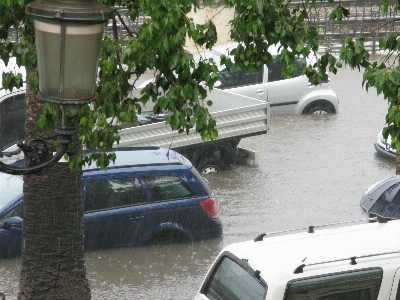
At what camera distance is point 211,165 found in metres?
15.5

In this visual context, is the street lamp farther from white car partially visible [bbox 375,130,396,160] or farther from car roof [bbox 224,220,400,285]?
white car partially visible [bbox 375,130,396,160]

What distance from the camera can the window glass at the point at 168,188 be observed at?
11227mm

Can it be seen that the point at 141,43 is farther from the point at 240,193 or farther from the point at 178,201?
the point at 240,193

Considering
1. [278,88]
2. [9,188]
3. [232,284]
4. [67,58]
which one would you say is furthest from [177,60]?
[278,88]

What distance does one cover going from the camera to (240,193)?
47.8ft

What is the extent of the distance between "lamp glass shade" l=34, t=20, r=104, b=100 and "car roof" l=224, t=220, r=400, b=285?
261 centimetres

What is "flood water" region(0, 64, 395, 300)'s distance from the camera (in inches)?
426

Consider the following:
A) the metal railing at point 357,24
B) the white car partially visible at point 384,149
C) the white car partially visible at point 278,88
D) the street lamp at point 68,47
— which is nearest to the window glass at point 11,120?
the white car partially visible at point 278,88

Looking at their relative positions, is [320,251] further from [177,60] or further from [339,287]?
[177,60]

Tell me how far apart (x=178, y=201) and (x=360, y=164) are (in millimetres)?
6173

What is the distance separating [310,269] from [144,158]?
17.5 ft

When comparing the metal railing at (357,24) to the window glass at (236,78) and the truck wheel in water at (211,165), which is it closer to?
the window glass at (236,78)

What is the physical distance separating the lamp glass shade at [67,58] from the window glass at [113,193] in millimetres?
6433

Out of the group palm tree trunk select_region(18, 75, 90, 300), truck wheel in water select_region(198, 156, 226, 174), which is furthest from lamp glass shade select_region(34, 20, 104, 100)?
truck wheel in water select_region(198, 156, 226, 174)
